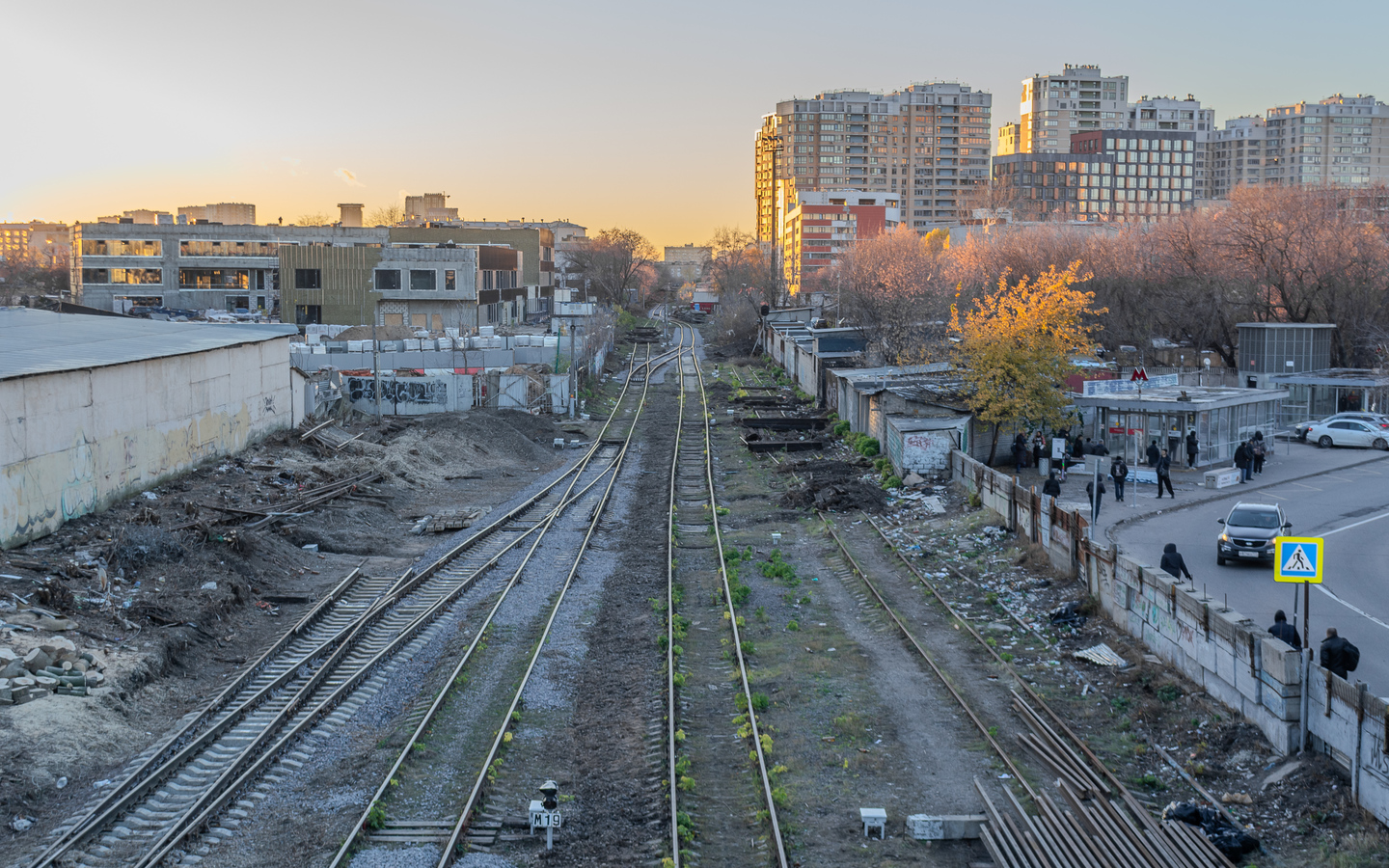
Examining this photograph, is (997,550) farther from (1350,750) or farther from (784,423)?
(784,423)

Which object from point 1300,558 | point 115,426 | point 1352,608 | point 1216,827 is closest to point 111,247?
point 115,426

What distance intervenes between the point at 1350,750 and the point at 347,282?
64879mm

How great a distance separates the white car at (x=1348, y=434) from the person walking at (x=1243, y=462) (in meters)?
9.80

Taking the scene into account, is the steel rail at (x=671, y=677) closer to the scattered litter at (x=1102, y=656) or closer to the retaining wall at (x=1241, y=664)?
the scattered litter at (x=1102, y=656)

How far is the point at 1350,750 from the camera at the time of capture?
1123 cm

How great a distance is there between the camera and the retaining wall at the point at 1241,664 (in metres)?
10.9

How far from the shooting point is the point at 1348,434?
3891cm

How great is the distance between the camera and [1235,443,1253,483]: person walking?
31.5 meters

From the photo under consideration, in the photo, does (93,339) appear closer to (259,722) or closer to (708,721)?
(259,722)

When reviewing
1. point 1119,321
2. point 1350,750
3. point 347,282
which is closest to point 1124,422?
point 1350,750

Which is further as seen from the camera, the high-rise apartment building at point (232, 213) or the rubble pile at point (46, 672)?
the high-rise apartment building at point (232, 213)

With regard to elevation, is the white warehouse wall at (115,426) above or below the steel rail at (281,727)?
above

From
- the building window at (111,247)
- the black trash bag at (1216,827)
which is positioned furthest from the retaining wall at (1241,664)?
the building window at (111,247)

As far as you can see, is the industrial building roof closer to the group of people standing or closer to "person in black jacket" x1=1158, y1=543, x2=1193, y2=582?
"person in black jacket" x1=1158, y1=543, x2=1193, y2=582
